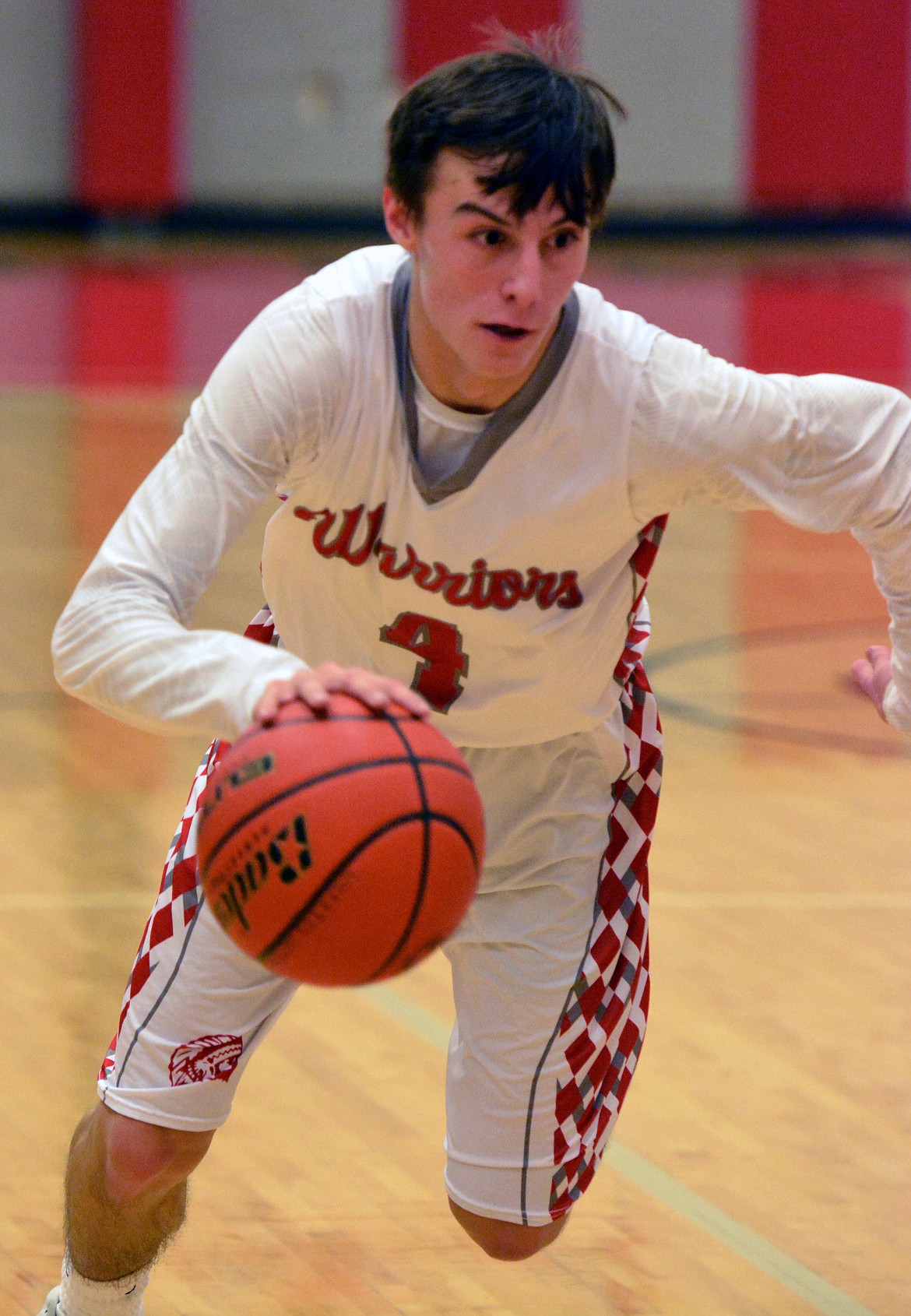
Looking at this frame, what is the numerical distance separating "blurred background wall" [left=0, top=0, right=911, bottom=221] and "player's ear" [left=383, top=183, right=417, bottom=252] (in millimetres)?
18306

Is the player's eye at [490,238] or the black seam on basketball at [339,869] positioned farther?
the player's eye at [490,238]

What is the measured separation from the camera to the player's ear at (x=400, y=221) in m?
2.69

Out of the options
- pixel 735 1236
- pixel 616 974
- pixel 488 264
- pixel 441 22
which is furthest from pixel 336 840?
pixel 441 22

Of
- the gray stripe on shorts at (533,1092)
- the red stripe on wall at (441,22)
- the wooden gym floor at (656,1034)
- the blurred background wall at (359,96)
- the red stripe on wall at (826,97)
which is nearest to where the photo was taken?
the gray stripe on shorts at (533,1092)

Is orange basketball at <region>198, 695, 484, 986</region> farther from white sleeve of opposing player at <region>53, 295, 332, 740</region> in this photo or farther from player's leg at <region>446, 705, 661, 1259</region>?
player's leg at <region>446, 705, 661, 1259</region>

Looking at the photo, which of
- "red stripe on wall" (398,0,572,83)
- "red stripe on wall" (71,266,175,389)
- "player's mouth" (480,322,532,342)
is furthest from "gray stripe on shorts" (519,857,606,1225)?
"red stripe on wall" (398,0,572,83)

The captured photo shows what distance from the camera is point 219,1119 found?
10.00 ft

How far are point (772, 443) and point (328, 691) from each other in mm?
795

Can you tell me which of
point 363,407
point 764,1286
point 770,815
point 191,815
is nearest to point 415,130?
point 363,407

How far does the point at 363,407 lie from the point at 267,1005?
3.17 ft

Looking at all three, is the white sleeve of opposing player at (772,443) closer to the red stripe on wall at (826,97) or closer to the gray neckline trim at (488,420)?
the gray neckline trim at (488,420)

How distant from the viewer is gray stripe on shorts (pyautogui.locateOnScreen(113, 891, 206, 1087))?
301 centimetres

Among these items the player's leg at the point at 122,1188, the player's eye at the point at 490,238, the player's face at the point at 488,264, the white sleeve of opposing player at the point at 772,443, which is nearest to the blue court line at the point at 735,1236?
the player's leg at the point at 122,1188

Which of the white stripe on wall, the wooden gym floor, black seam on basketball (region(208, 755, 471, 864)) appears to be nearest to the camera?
black seam on basketball (region(208, 755, 471, 864))
